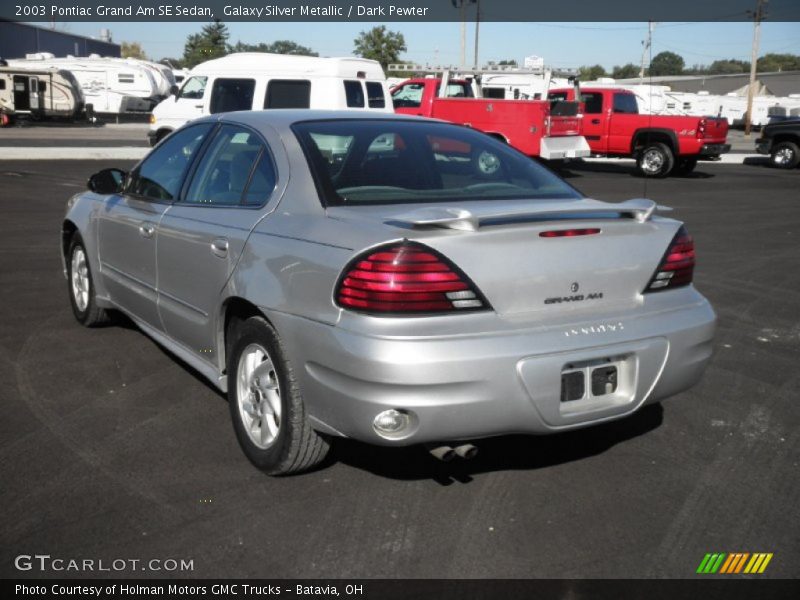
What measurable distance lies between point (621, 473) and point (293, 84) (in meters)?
14.3

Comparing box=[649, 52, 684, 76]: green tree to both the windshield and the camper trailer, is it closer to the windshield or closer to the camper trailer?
the windshield

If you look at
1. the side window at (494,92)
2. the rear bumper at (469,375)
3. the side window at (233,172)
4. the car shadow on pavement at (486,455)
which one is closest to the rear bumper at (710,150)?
the side window at (494,92)

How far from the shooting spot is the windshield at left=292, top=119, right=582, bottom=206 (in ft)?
12.4

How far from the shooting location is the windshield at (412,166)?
377 cm

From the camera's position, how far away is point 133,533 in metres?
3.20

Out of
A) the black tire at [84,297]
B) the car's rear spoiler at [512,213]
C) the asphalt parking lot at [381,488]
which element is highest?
the car's rear spoiler at [512,213]

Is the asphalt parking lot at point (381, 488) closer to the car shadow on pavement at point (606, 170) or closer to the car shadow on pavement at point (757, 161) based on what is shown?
the car shadow on pavement at point (606, 170)

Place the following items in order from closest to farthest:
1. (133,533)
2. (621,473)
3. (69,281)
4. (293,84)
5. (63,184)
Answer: (133,533)
(621,473)
(69,281)
(63,184)
(293,84)

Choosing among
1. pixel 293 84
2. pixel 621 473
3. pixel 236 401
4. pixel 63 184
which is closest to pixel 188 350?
pixel 236 401

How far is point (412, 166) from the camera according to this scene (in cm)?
406

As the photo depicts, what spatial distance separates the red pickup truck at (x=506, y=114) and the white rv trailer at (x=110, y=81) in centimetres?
2733

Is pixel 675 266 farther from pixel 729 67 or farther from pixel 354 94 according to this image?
pixel 729 67
